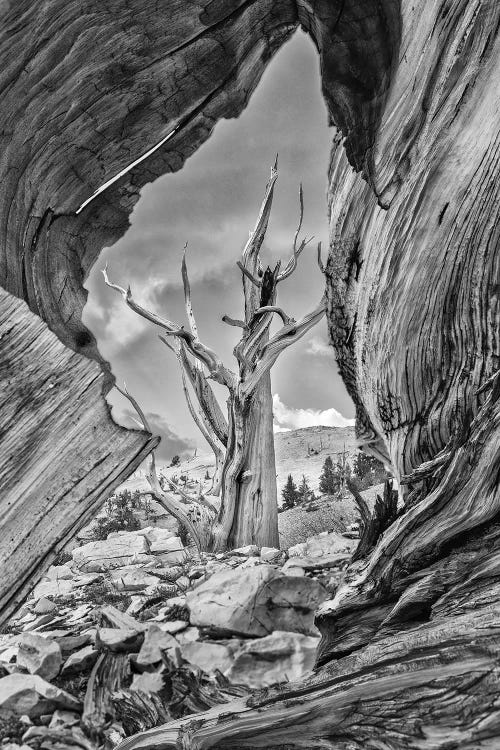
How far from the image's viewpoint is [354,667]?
1.80 m

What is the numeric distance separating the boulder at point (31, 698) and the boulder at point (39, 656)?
28cm

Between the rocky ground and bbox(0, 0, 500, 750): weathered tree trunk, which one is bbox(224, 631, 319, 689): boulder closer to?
the rocky ground

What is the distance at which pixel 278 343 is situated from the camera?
8766 millimetres

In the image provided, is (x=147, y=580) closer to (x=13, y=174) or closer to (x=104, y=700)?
(x=104, y=700)

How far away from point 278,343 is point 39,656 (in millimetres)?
5929

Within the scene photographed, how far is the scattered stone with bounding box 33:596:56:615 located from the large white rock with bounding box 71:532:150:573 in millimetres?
2061

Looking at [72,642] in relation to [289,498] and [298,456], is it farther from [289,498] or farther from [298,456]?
[298,456]

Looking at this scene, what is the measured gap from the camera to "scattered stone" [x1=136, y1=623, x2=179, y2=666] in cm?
359

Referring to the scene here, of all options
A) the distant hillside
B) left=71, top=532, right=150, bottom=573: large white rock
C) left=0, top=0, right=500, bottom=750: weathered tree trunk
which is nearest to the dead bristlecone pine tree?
left=71, top=532, right=150, bottom=573: large white rock

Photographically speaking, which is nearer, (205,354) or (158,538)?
(205,354)

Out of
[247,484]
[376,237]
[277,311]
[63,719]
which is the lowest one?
[63,719]

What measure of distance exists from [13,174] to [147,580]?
5480 millimetres

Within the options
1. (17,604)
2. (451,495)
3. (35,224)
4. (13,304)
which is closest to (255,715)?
(17,604)

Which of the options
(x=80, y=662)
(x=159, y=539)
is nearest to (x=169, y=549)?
(x=159, y=539)
